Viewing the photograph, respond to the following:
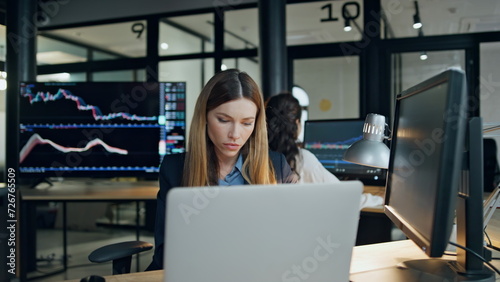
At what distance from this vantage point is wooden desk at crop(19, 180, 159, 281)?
2.99 meters

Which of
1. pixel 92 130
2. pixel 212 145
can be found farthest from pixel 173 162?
pixel 92 130

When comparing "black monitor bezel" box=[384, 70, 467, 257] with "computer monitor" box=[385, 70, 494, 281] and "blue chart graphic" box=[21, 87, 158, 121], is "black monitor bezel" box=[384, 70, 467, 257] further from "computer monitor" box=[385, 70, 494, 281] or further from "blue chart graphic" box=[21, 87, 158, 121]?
"blue chart graphic" box=[21, 87, 158, 121]

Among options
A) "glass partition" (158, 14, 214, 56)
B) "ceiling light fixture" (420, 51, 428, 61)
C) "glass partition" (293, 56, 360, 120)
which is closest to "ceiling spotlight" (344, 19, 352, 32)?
"glass partition" (293, 56, 360, 120)

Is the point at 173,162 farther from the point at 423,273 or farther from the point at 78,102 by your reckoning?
the point at 78,102

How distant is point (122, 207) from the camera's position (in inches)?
217

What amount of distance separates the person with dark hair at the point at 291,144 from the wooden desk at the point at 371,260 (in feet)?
3.57

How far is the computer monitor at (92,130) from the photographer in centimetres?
336

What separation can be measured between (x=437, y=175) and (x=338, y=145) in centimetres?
207

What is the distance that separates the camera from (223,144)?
151 cm

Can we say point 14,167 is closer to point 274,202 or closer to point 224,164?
point 224,164

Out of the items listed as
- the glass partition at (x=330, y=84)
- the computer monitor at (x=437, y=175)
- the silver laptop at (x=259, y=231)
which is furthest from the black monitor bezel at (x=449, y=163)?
the glass partition at (x=330, y=84)

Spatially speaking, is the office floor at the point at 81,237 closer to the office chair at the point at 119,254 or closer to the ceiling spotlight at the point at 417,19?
the office chair at the point at 119,254

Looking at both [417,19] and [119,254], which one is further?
[417,19]

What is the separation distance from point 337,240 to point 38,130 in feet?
10.4
